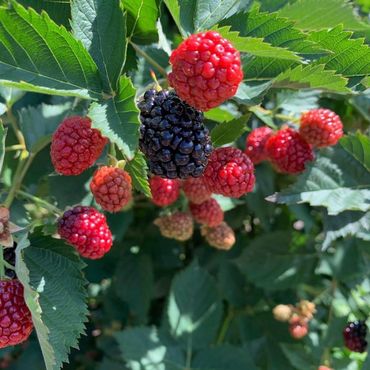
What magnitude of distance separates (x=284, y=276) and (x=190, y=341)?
0.39 meters

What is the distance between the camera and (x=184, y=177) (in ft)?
3.67

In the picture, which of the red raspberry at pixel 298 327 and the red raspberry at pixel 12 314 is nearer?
the red raspberry at pixel 12 314

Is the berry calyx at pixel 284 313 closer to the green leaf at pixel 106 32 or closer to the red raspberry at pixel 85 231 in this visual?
the red raspberry at pixel 85 231

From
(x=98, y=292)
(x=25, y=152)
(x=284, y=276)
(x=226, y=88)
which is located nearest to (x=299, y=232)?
(x=284, y=276)

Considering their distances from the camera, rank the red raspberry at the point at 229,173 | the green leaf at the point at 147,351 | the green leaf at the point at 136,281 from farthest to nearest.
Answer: the green leaf at the point at 136,281
the green leaf at the point at 147,351
the red raspberry at the point at 229,173

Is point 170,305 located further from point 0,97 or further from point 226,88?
point 226,88

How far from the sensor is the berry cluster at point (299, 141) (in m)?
1.42

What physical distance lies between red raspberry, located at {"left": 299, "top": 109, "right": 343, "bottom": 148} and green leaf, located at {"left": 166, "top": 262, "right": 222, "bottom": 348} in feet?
2.28

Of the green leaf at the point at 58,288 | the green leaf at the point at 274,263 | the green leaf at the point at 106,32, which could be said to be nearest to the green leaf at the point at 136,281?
the green leaf at the point at 274,263

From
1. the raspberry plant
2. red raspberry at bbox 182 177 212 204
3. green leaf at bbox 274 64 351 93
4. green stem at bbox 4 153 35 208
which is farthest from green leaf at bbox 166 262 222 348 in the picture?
green leaf at bbox 274 64 351 93

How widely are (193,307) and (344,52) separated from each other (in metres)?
1.06

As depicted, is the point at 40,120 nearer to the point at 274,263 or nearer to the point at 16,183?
the point at 16,183

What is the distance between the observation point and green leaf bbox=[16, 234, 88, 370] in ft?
3.83

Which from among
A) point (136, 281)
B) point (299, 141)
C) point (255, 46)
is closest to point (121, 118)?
point (255, 46)
